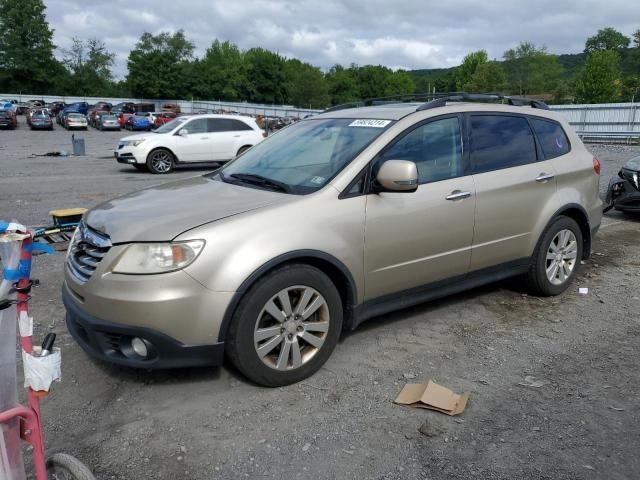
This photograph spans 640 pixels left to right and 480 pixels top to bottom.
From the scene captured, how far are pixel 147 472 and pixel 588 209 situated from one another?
173 inches

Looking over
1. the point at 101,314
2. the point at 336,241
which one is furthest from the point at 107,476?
the point at 336,241

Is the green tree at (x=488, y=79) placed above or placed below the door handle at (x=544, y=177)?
above

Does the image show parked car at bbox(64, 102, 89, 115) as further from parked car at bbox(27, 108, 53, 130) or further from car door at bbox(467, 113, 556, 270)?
car door at bbox(467, 113, 556, 270)

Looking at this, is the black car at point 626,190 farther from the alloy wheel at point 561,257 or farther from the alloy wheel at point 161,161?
the alloy wheel at point 161,161

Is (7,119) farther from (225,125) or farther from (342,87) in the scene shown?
(342,87)

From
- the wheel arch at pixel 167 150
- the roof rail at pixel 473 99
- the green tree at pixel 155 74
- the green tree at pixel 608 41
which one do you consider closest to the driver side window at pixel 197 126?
the wheel arch at pixel 167 150

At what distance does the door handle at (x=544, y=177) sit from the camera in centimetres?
465

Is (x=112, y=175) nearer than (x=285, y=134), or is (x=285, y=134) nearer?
(x=285, y=134)

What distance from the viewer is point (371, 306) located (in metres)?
3.75

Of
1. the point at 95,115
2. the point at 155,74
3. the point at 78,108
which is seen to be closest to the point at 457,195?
the point at 95,115

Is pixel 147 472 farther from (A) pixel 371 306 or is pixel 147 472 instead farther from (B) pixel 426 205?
(B) pixel 426 205

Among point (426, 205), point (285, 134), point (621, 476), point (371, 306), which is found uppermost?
point (285, 134)

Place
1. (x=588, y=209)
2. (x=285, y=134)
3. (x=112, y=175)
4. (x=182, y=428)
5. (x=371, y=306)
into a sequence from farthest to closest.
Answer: (x=112, y=175) < (x=588, y=209) < (x=285, y=134) < (x=371, y=306) < (x=182, y=428)

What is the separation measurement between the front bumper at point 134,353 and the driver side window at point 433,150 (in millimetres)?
1768
